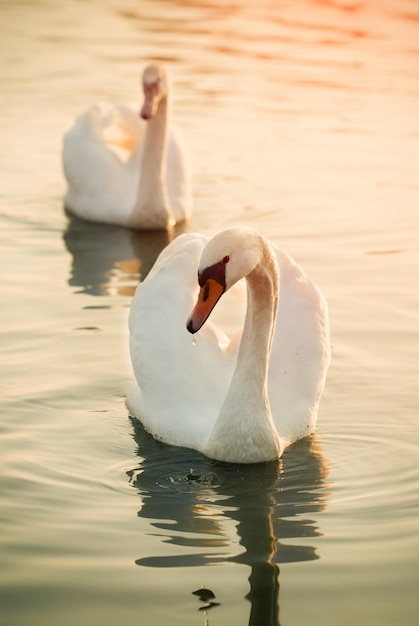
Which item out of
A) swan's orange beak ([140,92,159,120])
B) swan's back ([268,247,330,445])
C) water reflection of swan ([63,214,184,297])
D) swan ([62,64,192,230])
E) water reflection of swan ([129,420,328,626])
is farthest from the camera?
swan ([62,64,192,230])

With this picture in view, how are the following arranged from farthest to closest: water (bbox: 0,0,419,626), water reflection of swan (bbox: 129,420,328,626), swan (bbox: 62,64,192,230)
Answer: swan (bbox: 62,64,192,230) → water reflection of swan (bbox: 129,420,328,626) → water (bbox: 0,0,419,626)

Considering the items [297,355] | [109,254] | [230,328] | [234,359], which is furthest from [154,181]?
[297,355]

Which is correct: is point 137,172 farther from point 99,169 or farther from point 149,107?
point 149,107

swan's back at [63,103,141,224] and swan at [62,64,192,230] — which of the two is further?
swan's back at [63,103,141,224]

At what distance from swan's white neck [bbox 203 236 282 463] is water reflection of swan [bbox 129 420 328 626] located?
3.9 inches

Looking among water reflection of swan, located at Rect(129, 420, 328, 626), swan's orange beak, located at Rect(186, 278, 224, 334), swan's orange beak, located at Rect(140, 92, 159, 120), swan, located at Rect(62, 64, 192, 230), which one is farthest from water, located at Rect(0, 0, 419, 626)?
swan's orange beak, located at Rect(140, 92, 159, 120)

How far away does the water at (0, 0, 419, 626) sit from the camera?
657cm

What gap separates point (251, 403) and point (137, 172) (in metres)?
7.03

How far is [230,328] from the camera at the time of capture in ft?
34.5

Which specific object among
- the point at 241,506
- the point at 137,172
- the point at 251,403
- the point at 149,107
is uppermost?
the point at 149,107

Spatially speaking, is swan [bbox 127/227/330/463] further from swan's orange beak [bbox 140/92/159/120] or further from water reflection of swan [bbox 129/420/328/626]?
swan's orange beak [bbox 140/92/159/120]

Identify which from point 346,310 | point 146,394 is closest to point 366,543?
point 146,394

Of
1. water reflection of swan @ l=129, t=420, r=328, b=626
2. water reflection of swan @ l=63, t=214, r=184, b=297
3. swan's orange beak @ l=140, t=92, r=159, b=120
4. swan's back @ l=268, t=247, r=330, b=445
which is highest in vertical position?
swan's orange beak @ l=140, t=92, r=159, b=120

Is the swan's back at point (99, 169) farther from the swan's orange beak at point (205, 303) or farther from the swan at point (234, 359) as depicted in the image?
the swan's orange beak at point (205, 303)
